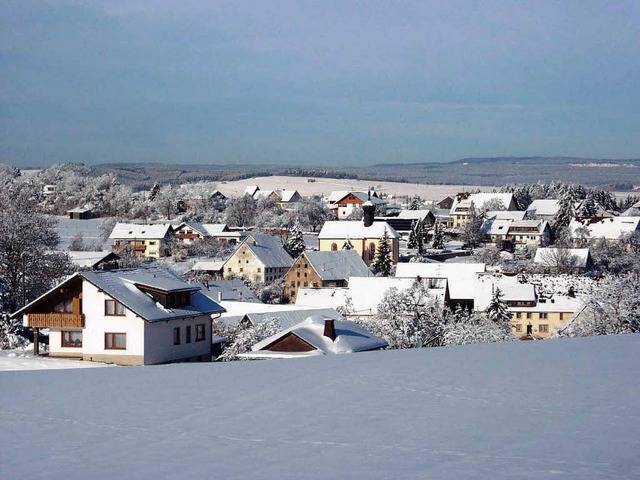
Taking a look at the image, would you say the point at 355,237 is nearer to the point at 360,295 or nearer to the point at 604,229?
the point at 604,229

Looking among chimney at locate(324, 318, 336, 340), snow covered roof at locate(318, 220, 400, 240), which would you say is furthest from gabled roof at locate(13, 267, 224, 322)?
snow covered roof at locate(318, 220, 400, 240)

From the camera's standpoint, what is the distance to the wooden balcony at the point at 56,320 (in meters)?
20.2

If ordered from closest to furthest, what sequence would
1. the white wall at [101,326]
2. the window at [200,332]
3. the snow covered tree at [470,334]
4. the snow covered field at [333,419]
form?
the snow covered field at [333,419] → the white wall at [101,326] → the window at [200,332] → the snow covered tree at [470,334]

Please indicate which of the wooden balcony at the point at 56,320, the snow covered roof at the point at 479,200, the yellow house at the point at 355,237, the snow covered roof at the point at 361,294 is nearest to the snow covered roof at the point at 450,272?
the snow covered roof at the point at 361,294

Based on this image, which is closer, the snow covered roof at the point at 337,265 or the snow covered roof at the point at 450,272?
the snow covered roof at the point at 450,272

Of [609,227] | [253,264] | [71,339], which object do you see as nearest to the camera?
[71,339]

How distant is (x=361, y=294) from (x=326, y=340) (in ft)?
68.6

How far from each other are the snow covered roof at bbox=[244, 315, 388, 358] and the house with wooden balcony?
1.46 metres

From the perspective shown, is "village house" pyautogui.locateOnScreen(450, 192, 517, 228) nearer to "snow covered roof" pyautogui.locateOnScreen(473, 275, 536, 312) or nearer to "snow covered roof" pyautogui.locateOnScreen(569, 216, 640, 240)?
"snow covered roof" pyautogui.locateOnScreen(569, 216, 640, 240)

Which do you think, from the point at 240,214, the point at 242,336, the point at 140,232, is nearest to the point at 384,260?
the point at 140,232

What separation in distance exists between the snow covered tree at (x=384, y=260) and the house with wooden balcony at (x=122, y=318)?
1689 inches

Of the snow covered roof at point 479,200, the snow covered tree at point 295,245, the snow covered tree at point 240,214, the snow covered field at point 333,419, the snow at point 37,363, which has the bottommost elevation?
the snow at point 37,363

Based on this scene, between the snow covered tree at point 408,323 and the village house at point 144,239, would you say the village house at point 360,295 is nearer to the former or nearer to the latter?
the snow covered tree at point 408,323

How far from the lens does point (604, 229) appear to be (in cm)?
7806
